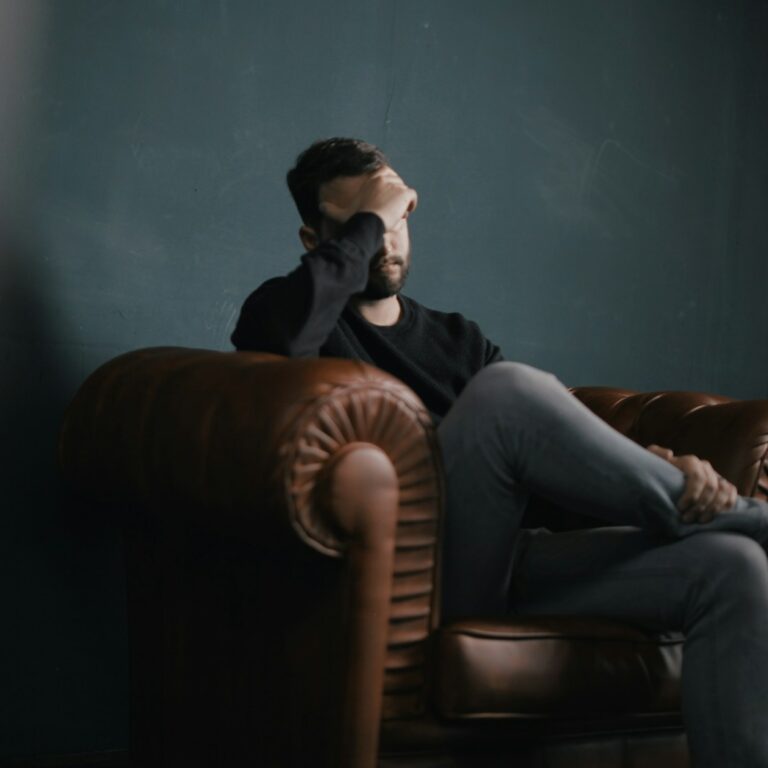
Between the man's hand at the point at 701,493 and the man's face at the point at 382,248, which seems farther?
the man's face at the point at 382,248

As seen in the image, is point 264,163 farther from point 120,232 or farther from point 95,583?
point 95,583

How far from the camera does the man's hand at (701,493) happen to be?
138 centimetres

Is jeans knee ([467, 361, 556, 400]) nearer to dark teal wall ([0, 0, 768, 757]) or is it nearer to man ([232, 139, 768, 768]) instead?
man ([232, 139, 768, 768])

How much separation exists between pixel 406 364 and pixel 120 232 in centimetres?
56

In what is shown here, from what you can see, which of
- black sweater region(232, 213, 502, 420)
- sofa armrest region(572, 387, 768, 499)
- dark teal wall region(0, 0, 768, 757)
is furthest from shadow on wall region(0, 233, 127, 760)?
sofa armrest region(572, 387, 768, 499)

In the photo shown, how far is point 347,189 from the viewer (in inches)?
71.2

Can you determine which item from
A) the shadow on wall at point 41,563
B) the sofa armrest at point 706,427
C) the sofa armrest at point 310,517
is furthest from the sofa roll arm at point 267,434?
the sofa armrest at point 706,427

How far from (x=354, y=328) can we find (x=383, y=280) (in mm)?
92

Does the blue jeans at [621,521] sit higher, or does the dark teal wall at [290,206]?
the dark teal wall at [290,206]

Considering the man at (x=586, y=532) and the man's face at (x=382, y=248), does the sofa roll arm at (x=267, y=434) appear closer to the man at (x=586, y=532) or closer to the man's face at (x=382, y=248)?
the man at (x=586, y=532)

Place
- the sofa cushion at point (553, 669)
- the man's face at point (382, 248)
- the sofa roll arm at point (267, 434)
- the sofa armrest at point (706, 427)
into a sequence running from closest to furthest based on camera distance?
the sofa roll arm at point (267, 434) < the sofa cushion at point (553, 669) < the sofa armrest at point (706, 427) < the man's face at point (382, 248)

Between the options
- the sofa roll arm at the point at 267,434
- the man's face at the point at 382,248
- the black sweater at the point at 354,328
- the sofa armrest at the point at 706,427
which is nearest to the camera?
the sofa roll arm at the point at 267,434

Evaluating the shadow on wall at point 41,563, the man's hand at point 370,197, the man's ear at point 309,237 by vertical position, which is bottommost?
the shadow on wall at point 41,563

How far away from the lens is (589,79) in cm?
255
